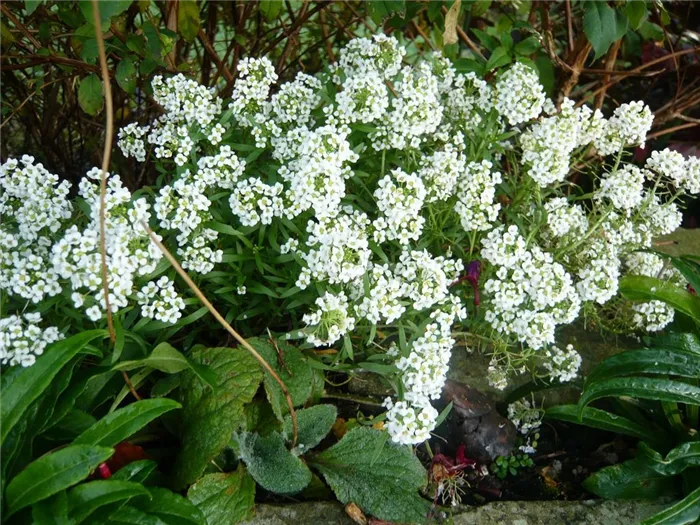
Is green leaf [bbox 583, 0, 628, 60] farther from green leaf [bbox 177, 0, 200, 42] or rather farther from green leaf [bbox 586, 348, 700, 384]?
green leaf [bbox 177, 0, 200, 42]

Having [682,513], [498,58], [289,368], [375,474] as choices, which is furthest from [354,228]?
[682,513]

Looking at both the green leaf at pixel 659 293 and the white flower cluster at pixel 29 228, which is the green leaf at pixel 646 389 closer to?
the green leaf at pixel 659 293

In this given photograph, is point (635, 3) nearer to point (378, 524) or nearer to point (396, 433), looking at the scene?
point (396, 433)

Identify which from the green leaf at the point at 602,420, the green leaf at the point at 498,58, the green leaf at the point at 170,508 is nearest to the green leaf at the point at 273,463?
the green leaf at the point at 170,508

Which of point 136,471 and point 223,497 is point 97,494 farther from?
point 223,497

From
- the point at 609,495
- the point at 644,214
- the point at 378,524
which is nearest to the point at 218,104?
the point at 378,524

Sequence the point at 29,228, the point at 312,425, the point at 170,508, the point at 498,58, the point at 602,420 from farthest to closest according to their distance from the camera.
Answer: the point at 498,58 → the point at 602,420 → the point at 312,425 → the point at 29,228 → the point at 170,508
